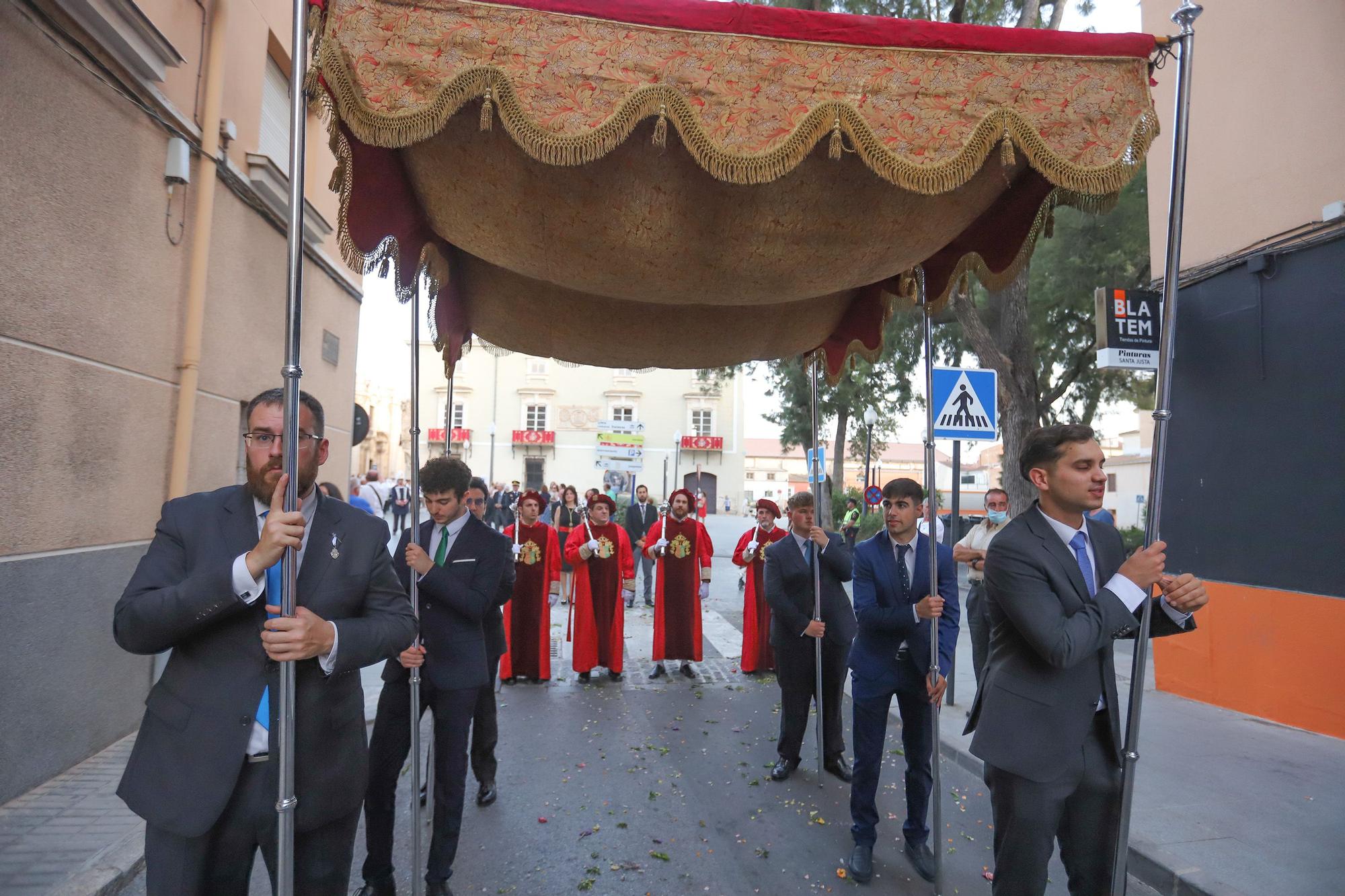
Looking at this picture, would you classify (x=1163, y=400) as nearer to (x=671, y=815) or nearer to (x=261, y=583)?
(x=261, y=583)

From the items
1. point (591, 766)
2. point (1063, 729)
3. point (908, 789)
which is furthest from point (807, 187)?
point (591, 766)

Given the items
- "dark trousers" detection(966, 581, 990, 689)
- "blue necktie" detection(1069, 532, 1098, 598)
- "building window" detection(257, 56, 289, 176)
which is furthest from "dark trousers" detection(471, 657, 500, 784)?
"building window" detection(257, 56, 289, 176)

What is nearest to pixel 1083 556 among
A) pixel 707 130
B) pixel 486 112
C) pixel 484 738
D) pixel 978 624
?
pixel 707 130

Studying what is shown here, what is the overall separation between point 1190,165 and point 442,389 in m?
34.4

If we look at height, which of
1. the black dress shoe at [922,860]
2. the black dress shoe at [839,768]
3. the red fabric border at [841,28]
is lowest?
the black dress shoe at [839,768]

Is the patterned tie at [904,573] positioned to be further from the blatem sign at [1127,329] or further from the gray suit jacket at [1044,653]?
the blatem sign at [1127,329]

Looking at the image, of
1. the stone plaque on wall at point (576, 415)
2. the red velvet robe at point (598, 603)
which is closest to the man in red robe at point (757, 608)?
the red velvet robe at point (598, 603)

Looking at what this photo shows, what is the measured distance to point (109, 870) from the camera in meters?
3.45

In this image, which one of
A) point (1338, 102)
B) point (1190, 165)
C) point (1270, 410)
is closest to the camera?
point (1338, 102)

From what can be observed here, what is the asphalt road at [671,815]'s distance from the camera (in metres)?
3.66

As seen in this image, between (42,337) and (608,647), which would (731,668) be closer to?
(608,647)

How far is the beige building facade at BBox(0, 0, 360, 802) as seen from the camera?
4.10 m

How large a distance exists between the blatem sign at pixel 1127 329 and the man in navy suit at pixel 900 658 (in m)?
3.67

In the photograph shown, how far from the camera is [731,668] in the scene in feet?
27.5
